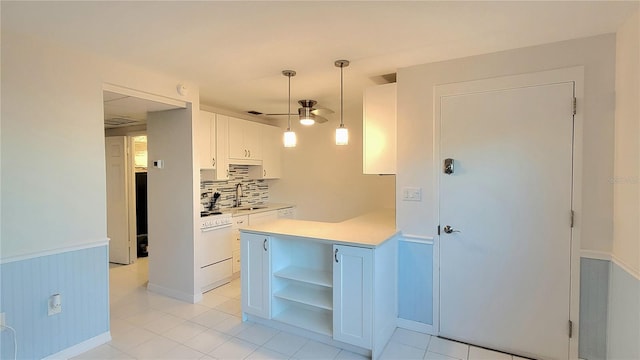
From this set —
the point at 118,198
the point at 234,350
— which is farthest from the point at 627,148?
the point at 118,198

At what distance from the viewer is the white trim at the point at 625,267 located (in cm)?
181

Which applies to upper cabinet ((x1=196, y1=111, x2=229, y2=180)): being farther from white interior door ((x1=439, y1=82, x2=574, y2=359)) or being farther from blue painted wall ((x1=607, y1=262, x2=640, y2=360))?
blue painted wall ((x1=607, y1=262, x2=640, y2=360))

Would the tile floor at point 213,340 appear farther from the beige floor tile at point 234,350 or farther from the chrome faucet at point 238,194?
the chrome faucet at point 238,194

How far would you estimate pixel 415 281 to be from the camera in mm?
2754

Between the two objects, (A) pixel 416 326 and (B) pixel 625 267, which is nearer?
(B) pixel 625 267

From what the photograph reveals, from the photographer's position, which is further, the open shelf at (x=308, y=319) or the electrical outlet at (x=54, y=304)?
the open shelf at (x=308, y=319)

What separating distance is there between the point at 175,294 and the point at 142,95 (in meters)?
2.19

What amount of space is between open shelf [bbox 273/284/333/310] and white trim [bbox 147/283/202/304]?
119 cm

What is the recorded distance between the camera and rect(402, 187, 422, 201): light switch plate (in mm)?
2732

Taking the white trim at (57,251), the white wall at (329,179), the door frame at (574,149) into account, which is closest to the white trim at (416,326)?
the door frame at (574,149)

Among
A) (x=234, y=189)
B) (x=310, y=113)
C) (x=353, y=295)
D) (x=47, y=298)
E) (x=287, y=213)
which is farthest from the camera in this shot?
(x=287, y=213)

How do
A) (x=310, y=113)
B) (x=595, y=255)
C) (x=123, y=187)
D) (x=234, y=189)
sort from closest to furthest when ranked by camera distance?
(x=595, y=255)
(x=310, y=113)
(x=123, y=187)
(x=234, y=189)

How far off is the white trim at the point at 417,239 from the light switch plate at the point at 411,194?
33 cm

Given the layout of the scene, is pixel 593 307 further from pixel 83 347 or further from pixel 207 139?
pixel 207 139
